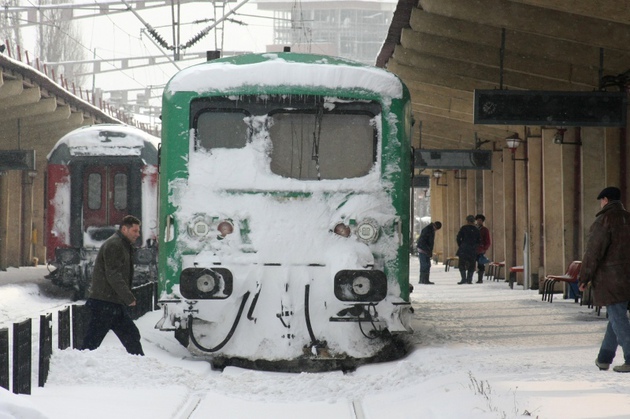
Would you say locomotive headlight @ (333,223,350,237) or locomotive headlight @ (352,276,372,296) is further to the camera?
locomotive headlight @ (333,223,350,237)

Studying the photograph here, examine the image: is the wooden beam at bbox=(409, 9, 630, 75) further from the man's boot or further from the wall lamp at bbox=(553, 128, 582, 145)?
the man's boot

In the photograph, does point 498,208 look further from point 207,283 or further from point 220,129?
point 207,283

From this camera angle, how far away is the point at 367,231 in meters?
10.8

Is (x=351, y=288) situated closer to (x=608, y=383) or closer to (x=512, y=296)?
(x=608, y=383)

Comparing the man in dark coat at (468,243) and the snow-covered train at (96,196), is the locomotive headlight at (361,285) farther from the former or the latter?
the man in dark coat at (468,243)

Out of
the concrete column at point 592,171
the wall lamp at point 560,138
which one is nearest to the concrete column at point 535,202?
the wall lamp at point 560,138

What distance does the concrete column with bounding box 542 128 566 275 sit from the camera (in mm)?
22641

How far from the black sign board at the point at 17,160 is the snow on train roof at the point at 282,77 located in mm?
15414

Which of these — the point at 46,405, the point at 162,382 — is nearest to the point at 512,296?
the point at 162,382

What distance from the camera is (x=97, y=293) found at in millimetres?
11344

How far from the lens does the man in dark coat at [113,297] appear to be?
11.3m

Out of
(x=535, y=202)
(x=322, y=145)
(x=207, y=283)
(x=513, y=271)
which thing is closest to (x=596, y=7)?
(x=322, y=145)

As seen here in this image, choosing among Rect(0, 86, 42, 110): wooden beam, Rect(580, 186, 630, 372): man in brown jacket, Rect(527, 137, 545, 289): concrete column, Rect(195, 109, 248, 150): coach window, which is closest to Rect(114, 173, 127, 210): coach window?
Rect(0, 86, 42, 110): wooden beam

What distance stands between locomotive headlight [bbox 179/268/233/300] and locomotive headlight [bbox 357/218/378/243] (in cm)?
126
